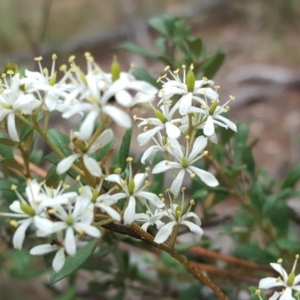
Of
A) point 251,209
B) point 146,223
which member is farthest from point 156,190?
point 146,223

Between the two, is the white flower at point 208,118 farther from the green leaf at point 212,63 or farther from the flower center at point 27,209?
the green leaf at point 212,63

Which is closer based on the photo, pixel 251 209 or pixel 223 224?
pixel 251 209

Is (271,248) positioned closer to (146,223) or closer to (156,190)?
(156,190)

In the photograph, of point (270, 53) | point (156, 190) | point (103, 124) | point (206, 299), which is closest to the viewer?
point (103, 124)

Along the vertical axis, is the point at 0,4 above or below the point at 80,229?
below

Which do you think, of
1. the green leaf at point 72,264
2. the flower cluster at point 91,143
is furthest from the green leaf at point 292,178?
the green leaf at point 72,264

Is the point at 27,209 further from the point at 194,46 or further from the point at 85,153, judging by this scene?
the point at 194,46

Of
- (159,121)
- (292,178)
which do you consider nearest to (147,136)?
(159,121)
